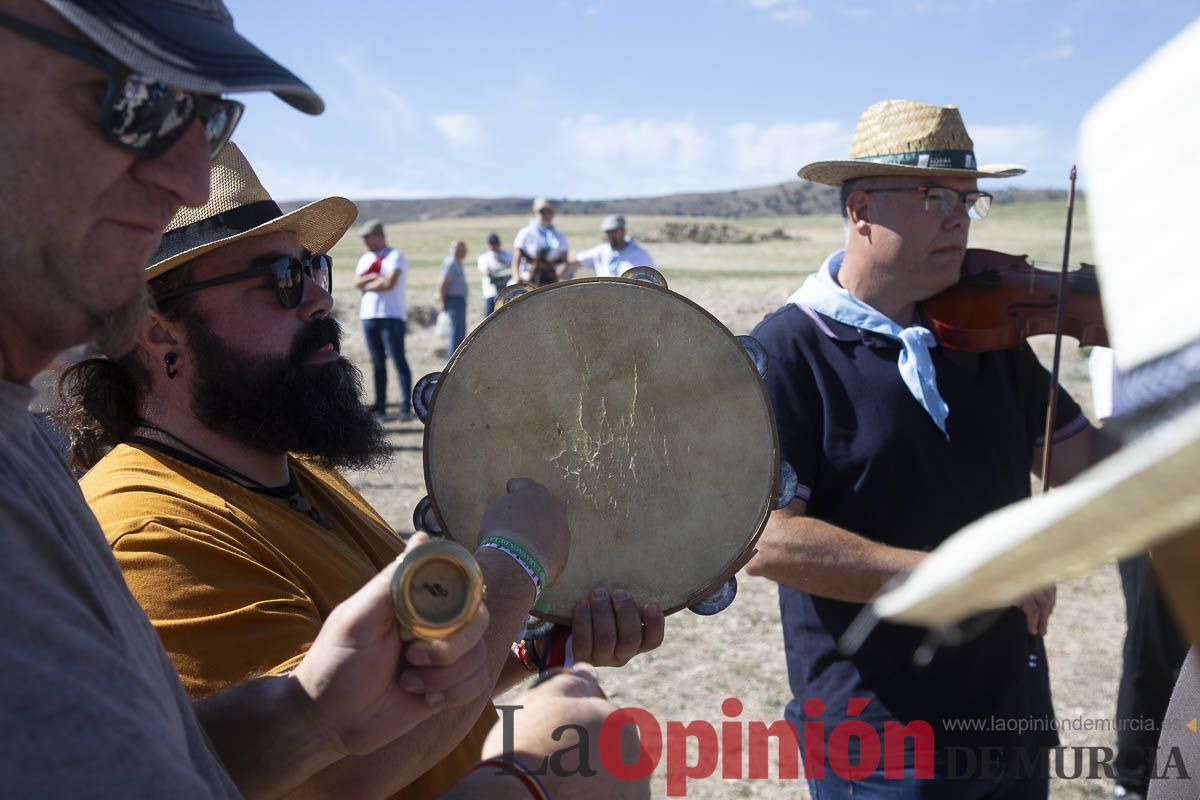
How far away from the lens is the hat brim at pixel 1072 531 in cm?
62

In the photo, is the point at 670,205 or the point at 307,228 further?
the point at 670,205

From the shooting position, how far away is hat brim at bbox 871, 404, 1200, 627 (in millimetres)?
617

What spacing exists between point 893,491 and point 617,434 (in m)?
1.11

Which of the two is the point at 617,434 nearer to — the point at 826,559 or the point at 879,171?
the point at 826,559

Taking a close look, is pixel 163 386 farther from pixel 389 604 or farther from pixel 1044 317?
pixel 1044 317

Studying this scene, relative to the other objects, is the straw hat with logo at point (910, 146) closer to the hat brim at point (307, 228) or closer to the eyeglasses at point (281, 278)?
the hat brim at point (307, 228)

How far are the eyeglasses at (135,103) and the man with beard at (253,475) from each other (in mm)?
836

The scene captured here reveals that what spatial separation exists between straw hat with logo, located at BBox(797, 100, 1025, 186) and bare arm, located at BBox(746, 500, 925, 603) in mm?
1251

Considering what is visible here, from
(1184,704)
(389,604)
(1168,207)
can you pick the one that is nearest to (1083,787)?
(1184,704)

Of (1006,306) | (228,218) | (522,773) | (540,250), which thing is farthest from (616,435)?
(540,250)

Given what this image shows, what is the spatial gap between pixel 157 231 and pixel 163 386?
1.14 metres

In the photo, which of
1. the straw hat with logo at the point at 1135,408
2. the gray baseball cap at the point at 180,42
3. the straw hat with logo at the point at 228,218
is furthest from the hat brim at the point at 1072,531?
the straw hat with logo at the point at 228,218

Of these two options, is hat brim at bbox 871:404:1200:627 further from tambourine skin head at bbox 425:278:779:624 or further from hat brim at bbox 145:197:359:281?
hat brim at bbox 145:197:359:281

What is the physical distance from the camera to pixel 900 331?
10.2ft
